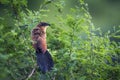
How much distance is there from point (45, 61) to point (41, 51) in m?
0.08

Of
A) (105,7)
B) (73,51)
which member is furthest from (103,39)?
(105,7)

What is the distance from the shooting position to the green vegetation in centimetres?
431

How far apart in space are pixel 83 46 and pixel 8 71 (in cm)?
89

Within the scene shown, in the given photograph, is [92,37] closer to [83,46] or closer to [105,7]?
[83,46]

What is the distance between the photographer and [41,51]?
14.3ft

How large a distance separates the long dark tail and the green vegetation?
0.15 feet

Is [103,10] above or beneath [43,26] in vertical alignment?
beneath

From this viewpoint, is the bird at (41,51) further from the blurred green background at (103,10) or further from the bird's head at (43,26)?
the blurred green background at (103,10)

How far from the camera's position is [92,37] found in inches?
189

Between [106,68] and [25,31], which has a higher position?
[25,31]

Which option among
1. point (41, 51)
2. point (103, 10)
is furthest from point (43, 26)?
point (103, 10)

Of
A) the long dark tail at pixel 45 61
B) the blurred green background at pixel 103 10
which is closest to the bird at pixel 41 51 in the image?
the long dark tail at pixel 45 61

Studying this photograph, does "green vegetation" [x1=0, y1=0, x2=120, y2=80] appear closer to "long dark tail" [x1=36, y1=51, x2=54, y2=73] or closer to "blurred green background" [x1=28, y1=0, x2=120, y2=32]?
"long dark tail" [x1=36, y1=51, x2=54, y2=73]

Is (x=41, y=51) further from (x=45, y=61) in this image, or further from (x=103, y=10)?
(x=103, y=10)
